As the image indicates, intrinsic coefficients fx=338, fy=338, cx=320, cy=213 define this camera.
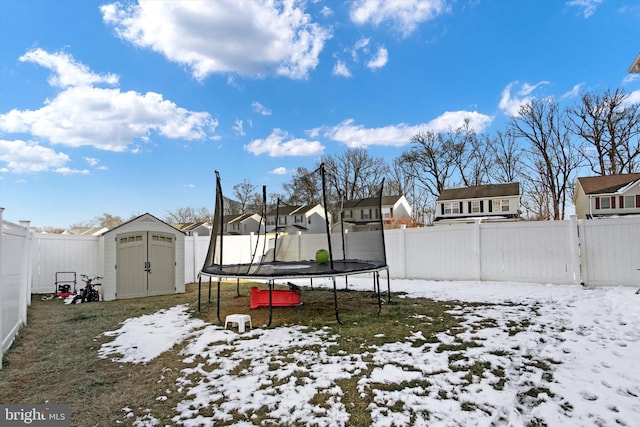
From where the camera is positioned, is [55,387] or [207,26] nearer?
[55,387]

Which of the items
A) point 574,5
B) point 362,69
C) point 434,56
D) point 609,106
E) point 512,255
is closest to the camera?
point 512,255

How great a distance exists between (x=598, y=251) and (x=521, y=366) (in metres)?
5.49

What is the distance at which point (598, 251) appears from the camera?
22.5 ft

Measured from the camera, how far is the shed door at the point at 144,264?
804cm

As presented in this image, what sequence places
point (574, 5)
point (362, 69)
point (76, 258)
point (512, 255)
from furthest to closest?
point (362, 69)
point (574, 5)
point (76, 258)
point (512, 255)

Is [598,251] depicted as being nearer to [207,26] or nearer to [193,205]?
[207,26]

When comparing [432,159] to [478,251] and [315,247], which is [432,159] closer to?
[315,247]

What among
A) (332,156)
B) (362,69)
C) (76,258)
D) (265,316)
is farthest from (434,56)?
(332,156)

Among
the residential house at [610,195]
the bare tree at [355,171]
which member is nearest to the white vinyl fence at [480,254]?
the residential house at [610,195]

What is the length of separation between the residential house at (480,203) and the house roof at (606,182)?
13.8 ft

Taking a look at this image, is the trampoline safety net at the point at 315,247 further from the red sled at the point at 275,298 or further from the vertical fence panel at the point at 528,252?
the vertical fence panel at the point at 528,252

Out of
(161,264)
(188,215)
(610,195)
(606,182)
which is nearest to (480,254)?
(161,264)

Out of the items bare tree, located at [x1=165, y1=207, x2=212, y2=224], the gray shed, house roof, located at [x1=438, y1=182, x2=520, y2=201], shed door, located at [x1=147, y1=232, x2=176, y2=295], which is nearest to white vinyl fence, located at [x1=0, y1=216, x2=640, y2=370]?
the gray shed

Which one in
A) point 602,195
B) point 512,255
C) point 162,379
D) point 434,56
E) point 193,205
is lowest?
point 162,379
